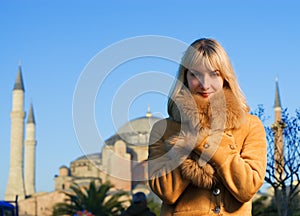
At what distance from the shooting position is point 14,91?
50.7 metres

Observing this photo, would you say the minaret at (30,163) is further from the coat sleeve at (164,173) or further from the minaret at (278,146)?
the coat sleeve at (164,173)

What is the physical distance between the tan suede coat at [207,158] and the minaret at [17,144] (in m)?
46.3

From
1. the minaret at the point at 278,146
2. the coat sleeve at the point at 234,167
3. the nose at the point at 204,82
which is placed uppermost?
the minaret at the point at 278,146

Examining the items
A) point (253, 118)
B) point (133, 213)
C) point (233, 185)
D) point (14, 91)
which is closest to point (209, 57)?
point (253, 118)

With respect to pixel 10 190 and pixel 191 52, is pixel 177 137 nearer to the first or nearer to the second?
pixel 191 52

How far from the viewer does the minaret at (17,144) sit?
156ft

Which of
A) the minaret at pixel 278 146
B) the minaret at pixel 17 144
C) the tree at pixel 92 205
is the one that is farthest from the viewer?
the minaret at pixel 17 144

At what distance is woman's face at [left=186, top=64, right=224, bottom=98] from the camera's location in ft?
6.63

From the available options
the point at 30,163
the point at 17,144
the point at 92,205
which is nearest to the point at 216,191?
the point at 92,205

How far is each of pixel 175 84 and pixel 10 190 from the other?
5145cm

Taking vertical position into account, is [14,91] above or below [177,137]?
above

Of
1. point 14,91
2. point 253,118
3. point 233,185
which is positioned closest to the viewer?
point 233,185

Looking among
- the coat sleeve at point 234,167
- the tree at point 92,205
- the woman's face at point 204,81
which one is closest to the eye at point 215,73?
the woman's face at point 204,81

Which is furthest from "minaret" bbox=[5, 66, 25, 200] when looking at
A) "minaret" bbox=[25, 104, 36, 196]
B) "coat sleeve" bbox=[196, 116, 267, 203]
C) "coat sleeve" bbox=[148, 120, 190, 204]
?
"coat sleeve" bbox=[196, 116, 267, 203]
